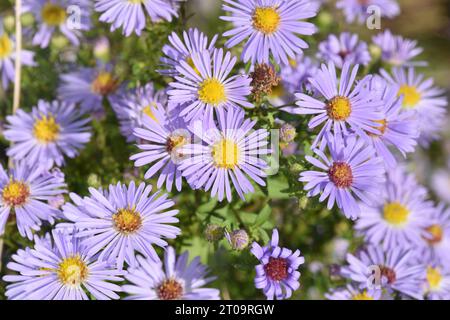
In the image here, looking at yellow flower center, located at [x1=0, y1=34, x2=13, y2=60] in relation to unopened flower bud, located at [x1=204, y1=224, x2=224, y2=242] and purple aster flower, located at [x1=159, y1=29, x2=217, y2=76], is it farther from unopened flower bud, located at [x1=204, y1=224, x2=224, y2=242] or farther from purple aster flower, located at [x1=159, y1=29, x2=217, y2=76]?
unopened flower bud, located at [x1=204, y1=224, x2=224, y2=242]

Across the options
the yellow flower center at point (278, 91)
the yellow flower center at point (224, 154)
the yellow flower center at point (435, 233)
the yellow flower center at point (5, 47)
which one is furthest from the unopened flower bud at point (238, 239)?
the yellow flower center at point (5, 47)

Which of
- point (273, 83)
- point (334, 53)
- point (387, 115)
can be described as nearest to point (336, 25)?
point (334, 53)

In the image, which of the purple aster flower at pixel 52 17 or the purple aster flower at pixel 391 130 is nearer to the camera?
the purple aster flower at pixel 391 130

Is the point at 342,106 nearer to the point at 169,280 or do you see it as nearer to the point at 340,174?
the point at 340,174

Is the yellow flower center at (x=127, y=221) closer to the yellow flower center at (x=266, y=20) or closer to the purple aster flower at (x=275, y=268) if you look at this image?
the purple aster flower at (x=275, y=268)

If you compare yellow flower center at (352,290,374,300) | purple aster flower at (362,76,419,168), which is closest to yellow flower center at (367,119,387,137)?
purple aster flower at (362,76,419,168)
